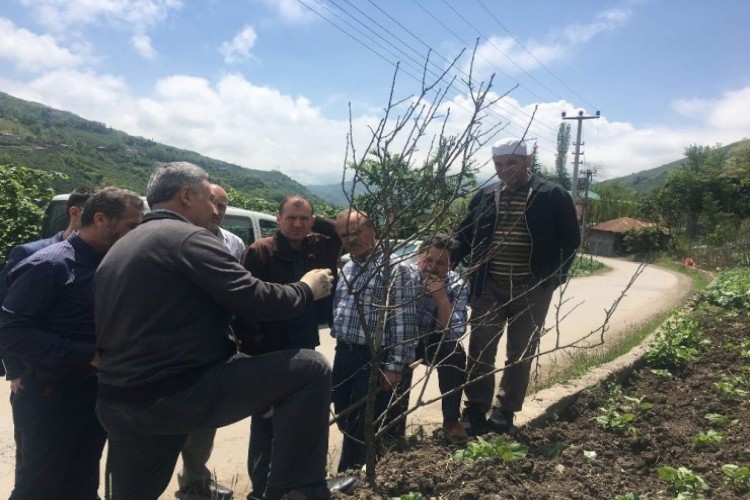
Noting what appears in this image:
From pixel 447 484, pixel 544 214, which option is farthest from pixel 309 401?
pixel 544 214

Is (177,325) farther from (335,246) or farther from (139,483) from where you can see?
(335,246)

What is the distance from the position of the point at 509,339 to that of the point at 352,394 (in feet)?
4.04

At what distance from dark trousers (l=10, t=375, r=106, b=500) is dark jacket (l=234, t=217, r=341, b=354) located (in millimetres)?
767

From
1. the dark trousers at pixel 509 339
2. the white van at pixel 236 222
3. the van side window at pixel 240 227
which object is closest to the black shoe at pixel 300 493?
the dark trousers at pixel 509 339

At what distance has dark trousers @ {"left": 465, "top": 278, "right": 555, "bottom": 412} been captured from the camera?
3672 millimetres

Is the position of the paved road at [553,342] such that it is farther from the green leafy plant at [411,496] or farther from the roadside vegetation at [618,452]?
the green leafy plant at [411,496]

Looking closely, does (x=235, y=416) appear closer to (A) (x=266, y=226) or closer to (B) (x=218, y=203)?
(B) (x=218, y=203)

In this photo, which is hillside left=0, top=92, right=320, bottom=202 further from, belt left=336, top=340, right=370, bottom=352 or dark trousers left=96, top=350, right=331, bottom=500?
dark trousers left=96, top=350, right=331, bottom=500

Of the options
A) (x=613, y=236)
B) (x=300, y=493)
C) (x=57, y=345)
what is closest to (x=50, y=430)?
(x=57, y=345)

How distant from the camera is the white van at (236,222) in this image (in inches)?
261

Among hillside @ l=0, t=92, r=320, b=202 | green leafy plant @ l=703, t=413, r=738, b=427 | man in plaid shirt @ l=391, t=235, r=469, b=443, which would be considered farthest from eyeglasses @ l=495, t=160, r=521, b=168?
hillside @ l=0, t=92, r=320, b=202

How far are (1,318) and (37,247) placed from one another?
0.64m

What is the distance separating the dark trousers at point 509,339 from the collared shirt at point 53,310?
7.36 ft

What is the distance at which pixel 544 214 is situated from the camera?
367 cm
